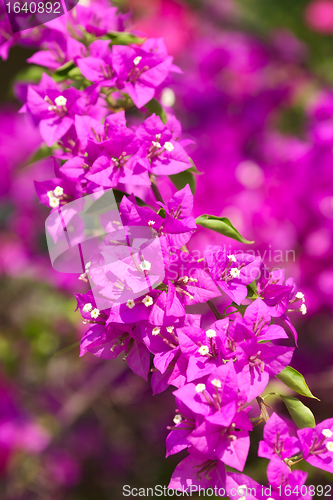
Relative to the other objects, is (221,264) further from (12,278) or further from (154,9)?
(154,9)

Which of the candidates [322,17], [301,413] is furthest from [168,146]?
[322,17]

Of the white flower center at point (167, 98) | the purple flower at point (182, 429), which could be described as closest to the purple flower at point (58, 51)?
the white flower center at point (167, 98)

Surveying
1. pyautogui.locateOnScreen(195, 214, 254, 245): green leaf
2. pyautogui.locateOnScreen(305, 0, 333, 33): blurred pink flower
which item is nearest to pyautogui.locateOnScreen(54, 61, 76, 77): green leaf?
pyautogui.locateOnScreen(195, 214, 254, 245): green leaf

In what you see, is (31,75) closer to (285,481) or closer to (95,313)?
(95,313)

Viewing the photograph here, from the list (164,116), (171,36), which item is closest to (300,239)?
(164,116)

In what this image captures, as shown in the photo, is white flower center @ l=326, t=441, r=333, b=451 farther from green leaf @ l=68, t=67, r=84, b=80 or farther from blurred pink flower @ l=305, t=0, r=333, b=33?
blurred pink flower @ l=305, t=0, r=333, b=33
